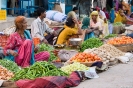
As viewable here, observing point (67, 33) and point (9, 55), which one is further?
point (67, 33)

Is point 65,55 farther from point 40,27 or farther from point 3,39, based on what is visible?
point 40,27

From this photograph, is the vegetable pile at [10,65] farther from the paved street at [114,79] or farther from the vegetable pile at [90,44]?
the vegetable pile at [90,44]

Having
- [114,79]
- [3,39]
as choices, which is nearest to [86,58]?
[114,79]

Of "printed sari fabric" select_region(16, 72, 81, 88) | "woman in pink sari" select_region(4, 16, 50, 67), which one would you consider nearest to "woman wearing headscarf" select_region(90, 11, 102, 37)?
"woman in pink sari" select_region(4, 16, 50, 67)

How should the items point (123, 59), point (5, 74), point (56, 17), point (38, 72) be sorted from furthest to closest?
point (56, 17)
point (123, 59)
point (5, 74)
point (38, 72)

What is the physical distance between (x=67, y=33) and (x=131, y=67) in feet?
8.11

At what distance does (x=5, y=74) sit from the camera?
7.06 m

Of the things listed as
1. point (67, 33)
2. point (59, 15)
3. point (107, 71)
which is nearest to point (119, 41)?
point (67, 33)

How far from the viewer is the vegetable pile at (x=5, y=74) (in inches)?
273

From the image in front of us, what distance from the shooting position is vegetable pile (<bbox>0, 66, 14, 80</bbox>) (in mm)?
6936

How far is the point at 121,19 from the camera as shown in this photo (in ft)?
65.2

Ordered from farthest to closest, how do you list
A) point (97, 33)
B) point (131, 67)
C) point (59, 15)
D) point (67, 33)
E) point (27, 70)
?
point (59, 15) < point (97, 33) < point (67, 33) < point (131, 67) < point (27, 70)

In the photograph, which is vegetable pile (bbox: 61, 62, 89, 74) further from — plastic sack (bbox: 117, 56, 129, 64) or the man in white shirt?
the man in white shirt

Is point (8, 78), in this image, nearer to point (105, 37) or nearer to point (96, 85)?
point (96, 85)
